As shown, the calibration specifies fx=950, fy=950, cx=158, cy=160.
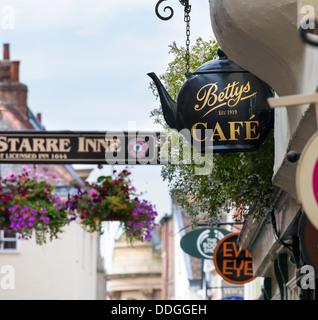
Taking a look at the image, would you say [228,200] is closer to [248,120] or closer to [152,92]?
[152,92]

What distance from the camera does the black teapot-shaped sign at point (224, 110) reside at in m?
7.37

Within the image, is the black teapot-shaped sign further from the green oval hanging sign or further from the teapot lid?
the green oval hanging sign

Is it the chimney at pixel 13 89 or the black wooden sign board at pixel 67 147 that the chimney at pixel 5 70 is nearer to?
the chimney at pixel 13 89

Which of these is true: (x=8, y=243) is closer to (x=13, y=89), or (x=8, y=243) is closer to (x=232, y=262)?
(x=13, y=89)

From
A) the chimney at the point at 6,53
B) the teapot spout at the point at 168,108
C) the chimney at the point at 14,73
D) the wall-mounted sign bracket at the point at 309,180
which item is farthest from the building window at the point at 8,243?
the wall-mounted sign bracket at the point at 309,180

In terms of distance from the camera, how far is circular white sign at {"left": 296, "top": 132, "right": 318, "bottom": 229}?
4242 mm

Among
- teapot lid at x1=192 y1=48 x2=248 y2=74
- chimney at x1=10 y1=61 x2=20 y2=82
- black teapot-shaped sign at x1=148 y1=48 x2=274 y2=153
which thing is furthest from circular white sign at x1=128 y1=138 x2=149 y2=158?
chimney at x1=10 y1=61 x2=20 y2=82

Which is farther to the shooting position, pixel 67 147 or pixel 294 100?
pixel 67 147

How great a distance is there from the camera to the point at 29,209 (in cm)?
1338

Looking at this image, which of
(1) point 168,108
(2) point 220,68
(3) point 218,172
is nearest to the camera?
(2) point 220,68

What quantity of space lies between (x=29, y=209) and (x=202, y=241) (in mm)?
3303

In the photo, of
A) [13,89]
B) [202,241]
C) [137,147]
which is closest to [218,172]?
[137,147]

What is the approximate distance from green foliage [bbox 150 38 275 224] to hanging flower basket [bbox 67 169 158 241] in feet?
13.3
